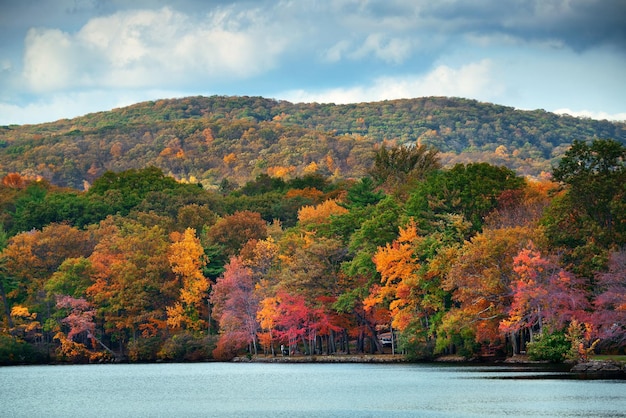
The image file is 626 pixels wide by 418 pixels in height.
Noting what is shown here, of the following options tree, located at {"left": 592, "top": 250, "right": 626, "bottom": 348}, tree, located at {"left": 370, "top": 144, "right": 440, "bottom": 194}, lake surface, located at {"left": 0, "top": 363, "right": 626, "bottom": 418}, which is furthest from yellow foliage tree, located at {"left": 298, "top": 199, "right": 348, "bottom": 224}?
tree, located at {"left": 592, "top": 250, "right": 626, "bottom": 348}

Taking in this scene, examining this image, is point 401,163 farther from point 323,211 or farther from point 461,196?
point 461,196

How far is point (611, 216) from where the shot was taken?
223 ft

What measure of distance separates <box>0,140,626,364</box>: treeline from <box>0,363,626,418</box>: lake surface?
500 cm

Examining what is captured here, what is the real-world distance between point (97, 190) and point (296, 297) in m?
58.4

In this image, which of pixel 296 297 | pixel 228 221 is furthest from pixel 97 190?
pixel 296 297

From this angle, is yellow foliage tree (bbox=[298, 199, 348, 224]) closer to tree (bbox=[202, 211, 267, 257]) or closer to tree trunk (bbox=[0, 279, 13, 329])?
tree (bbox=[202, 211, 267, 257])

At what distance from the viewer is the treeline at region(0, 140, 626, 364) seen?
65688mm

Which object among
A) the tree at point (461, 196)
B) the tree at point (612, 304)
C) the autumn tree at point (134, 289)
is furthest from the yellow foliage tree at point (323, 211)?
the tree at point (612, 304)

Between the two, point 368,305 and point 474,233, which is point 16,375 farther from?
point 474,233

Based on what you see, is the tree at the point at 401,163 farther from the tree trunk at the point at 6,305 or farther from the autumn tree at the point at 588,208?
the autumn tree at the point at 588,208

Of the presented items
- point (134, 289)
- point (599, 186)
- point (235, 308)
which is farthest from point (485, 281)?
point (134, 289)

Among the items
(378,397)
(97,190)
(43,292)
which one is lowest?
(378,397)

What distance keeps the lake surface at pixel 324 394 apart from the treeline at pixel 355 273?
500cm

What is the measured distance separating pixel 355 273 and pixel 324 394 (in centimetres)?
3087
